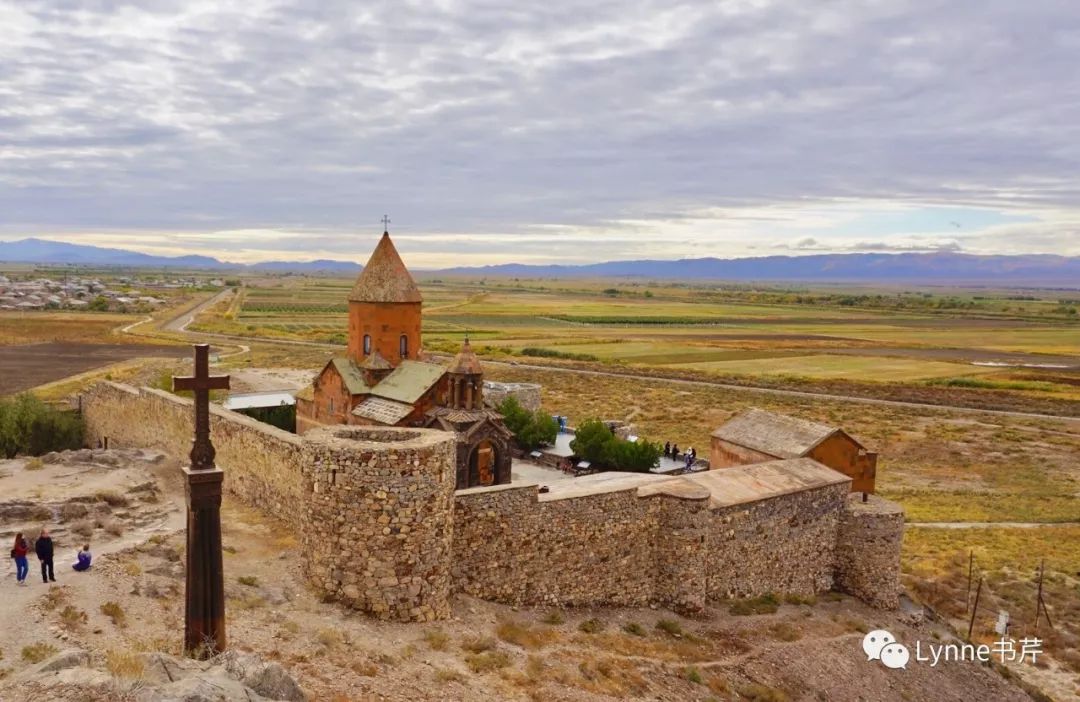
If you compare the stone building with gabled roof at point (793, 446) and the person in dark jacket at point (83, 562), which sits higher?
the stone building with gabled roof at point (793, 446)

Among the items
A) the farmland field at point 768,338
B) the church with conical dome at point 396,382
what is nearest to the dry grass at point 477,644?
the church with conical dome at point 396,382

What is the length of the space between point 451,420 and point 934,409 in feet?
124

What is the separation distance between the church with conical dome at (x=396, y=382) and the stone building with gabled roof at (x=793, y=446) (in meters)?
6.35

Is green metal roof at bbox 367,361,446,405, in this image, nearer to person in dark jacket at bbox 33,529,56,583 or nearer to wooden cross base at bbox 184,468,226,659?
person in dark jacket at bbox 33,529,56,583

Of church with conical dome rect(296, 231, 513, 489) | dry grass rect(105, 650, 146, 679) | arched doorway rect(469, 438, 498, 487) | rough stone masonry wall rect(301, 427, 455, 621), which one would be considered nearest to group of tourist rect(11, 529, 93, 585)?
rough stone masonry wall rect(301, 427, 455, 621)

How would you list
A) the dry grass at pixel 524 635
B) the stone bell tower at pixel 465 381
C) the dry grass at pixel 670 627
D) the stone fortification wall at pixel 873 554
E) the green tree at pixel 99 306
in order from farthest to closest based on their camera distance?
1. the green tree at pixel 99 306
2. the stone bell tower at pixel 465 381
3. the stone fortification wall at pixel 873 554
4. the dry grass at pixel 670 627
5. the dry grass at pixel 524 635

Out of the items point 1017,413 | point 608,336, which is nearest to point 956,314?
point 608,336

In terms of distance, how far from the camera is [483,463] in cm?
2281

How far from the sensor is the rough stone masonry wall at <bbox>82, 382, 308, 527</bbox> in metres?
16.0

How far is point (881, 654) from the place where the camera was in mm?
15570

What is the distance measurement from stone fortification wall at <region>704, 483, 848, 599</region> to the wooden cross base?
9.67m

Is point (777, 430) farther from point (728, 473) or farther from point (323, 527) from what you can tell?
point (323, 527)

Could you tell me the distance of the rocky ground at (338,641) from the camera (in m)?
8.12

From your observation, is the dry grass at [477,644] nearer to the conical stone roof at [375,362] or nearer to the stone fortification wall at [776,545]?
the stone fortification wall at [776,545]
